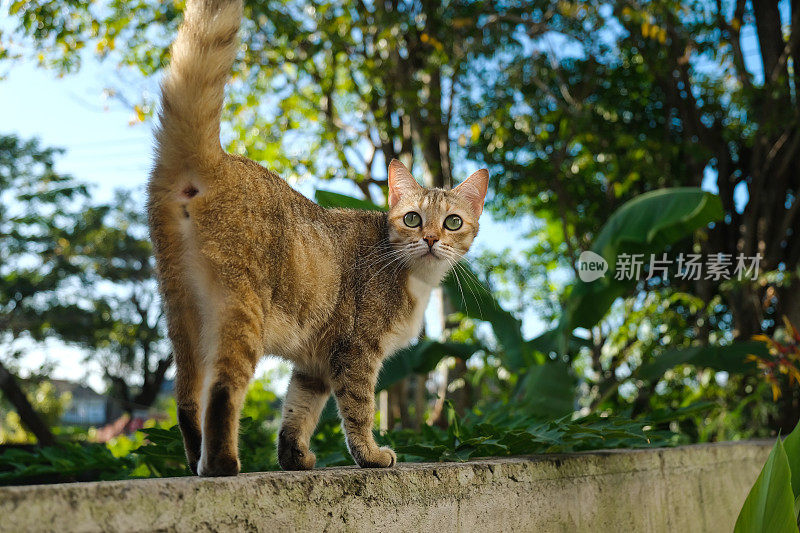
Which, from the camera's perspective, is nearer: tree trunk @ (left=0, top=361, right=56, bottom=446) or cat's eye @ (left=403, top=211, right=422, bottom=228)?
cat's eye @ (left=403, top=211, right=422, bottom=228)

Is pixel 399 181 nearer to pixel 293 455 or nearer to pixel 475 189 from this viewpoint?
pixel 475 189

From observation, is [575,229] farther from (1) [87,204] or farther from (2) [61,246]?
(1) [87,204]

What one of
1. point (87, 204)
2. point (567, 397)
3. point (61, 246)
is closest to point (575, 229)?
point (567, 397)

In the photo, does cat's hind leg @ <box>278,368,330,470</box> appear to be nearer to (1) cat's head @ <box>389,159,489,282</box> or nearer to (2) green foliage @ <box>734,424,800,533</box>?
(1) cat's head @ <box>389,159,489,282</box>

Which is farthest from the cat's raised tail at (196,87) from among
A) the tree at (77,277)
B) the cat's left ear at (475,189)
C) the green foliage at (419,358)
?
the tree at (77,277)

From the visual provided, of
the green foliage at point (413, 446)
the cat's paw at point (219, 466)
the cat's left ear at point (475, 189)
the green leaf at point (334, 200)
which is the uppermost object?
the green leaf at point (334, 200)

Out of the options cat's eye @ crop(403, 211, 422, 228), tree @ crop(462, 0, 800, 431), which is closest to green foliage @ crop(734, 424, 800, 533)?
cat's eye @ crop(403, 211, 422, 228)

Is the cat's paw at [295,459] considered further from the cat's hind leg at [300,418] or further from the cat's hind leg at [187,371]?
the cat's hind leg at [187,371]

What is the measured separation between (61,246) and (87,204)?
2.08m

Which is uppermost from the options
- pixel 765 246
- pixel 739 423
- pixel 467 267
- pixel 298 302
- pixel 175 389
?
pixel 765 246

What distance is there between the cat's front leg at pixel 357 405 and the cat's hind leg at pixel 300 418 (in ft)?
0.76

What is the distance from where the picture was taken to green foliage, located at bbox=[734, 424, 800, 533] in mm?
2227

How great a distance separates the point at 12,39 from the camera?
6480 mm

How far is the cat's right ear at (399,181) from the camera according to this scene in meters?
2.92
